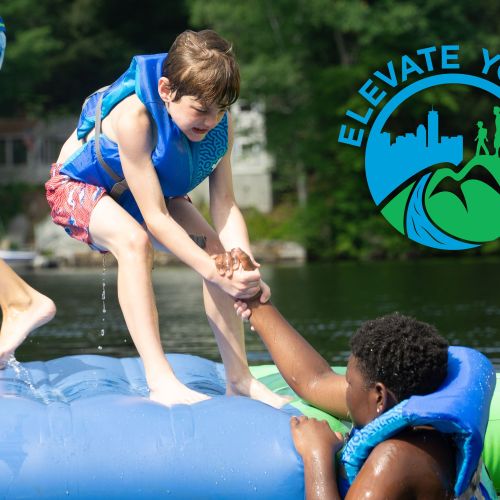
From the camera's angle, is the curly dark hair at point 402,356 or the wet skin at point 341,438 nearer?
the wet skin at point 341,438

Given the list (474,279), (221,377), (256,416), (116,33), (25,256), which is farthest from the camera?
(116,33)

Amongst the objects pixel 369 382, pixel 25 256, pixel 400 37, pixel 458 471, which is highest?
pixel 400 37

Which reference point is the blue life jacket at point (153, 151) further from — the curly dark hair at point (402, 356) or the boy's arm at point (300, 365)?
the curly dark hair at point (402, 356)

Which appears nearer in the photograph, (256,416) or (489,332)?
(256,416)

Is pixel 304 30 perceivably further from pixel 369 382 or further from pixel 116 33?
pixel 369 382

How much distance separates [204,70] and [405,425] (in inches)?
62.6

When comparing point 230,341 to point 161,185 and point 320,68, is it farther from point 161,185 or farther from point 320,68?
point 320,68

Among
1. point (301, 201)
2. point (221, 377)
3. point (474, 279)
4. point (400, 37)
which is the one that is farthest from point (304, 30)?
point (221, 377)

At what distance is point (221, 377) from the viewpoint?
5055mm

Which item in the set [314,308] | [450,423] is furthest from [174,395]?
[314,308]

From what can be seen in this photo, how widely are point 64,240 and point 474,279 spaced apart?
16575 mm

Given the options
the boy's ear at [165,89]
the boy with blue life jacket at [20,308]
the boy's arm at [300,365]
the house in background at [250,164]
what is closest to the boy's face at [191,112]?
the boy's ear at [165,89]

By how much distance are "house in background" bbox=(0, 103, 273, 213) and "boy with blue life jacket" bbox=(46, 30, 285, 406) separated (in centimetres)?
2936

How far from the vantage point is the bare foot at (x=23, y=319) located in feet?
16.2
